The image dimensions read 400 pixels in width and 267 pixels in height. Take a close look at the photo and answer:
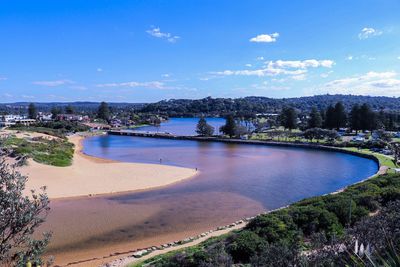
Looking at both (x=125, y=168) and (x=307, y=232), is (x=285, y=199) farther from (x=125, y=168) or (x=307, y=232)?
(x=125, y=168)

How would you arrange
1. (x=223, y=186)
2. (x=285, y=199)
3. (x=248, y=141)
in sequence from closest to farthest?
(x=285, y=199) < (x=223, y=186) < (x=248, y=141)

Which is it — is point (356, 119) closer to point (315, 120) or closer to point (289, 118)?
point (315, 120)

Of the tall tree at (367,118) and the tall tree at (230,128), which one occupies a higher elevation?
the tall tree at (367,118)

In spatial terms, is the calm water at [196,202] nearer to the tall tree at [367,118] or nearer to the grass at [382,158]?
the grass at [382,158]

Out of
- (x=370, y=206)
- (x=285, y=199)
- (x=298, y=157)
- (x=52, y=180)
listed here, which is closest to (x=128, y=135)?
(x=298, y=157)

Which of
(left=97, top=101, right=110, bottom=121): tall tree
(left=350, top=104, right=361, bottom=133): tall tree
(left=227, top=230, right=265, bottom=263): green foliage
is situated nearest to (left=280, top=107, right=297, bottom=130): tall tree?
(left=350, top=104, right=361, bottom=133): tall tree

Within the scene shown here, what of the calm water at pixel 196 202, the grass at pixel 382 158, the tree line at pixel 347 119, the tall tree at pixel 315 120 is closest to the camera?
the calm water at pixel 196 202

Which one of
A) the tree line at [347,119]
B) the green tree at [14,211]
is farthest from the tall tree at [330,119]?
the green tree at [14,211]
